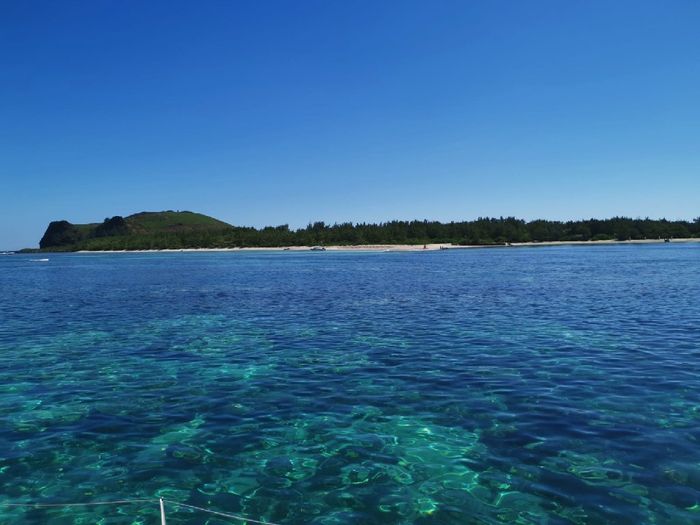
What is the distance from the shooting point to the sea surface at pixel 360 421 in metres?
10.1

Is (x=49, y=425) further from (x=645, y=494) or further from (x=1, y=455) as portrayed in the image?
(x=645, y=494)

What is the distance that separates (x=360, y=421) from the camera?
14.6 metres

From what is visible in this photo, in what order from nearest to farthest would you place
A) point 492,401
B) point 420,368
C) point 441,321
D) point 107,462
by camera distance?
point 107,462 → point 492,401 → point 420,368 → point 441,321

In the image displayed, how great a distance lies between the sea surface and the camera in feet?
33.0

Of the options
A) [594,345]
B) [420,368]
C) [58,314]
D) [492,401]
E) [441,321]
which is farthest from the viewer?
[58,314]

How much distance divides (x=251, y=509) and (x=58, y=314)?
118 ft

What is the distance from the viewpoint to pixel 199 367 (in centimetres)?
2150

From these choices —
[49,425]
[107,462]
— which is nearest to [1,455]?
[49,425]

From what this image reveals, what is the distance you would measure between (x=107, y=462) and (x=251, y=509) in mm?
4533

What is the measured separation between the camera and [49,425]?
14750mm

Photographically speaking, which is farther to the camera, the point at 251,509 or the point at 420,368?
the point at 420,368

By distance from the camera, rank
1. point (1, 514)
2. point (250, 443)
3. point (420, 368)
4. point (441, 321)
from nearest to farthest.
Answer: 1. point (1, 514)
2. point (250, 443)
3. point (420, 368)
4. point (441, 321)

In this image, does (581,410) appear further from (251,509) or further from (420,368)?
(251,509)

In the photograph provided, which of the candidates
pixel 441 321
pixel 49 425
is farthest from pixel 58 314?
pixel 441 321
